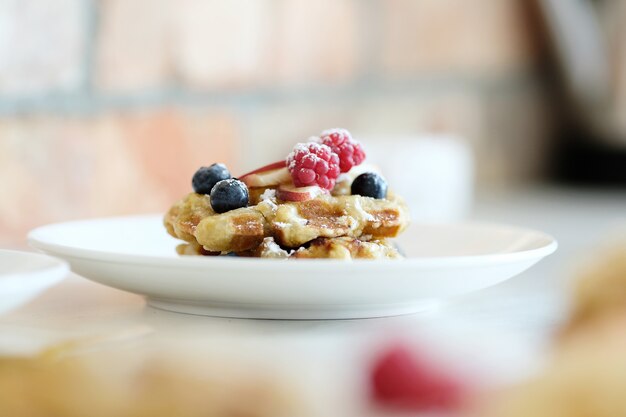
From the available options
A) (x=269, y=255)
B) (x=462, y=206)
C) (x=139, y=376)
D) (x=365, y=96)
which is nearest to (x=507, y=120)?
(x=365, y=96)

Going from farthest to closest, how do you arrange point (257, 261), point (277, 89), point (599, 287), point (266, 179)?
point (277, 89), point (266, 179), point (257, 261), point (599, 287)

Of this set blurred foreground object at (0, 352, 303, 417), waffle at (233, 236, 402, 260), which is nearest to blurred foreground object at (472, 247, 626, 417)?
blurred foreground object at (0, 352, 303, 417)

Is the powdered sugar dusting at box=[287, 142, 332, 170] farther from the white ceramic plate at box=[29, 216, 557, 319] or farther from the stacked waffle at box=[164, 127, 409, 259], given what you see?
the white ceramic plate at box=[29, 216, 557, 319]

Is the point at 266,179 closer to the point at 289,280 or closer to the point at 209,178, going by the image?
the point at 209,178

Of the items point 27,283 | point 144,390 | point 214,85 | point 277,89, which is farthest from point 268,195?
point 277,89

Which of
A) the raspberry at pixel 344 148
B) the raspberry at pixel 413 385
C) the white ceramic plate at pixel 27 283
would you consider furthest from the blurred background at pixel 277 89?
the raspberry at pixel 413 385

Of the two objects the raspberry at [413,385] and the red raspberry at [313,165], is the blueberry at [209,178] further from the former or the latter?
the raspberry at [413,385]
